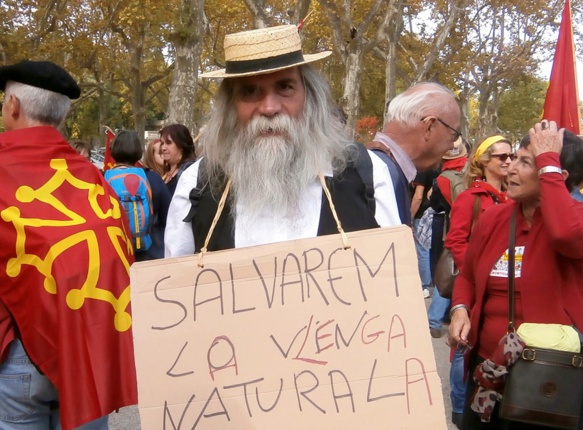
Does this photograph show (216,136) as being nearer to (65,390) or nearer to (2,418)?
(65,390)

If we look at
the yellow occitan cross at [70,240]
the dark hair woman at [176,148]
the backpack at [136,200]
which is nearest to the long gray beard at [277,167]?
the yellow occitan cross at [70,240]

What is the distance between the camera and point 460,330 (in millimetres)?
3145

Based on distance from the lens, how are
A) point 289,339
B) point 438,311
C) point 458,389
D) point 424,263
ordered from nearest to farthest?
point 289,339, point 458,389, point 438,311, point 424,263

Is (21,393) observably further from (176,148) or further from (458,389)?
(176,148)

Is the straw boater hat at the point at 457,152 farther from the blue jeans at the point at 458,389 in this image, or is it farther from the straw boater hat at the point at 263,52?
the straw boater hat at the point at 263,52

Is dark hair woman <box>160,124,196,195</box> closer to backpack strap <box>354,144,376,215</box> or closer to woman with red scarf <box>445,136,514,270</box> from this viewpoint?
woman with red scarf <box>445,136,514,270</box>

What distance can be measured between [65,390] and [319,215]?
1162 mm

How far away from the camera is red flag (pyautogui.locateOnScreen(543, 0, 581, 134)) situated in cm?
473

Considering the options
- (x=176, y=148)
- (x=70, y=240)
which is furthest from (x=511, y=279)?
(x=176, y=148)

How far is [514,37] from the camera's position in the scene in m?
34.4

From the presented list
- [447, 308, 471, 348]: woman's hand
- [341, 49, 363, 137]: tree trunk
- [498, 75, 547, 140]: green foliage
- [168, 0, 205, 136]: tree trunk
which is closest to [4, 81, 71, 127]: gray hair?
[447, 308, 471, 348]: woman's hand

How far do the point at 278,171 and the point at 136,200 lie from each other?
10.4ft

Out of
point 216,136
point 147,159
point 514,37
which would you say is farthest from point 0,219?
point 514,37

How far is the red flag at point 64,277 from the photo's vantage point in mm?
2705
